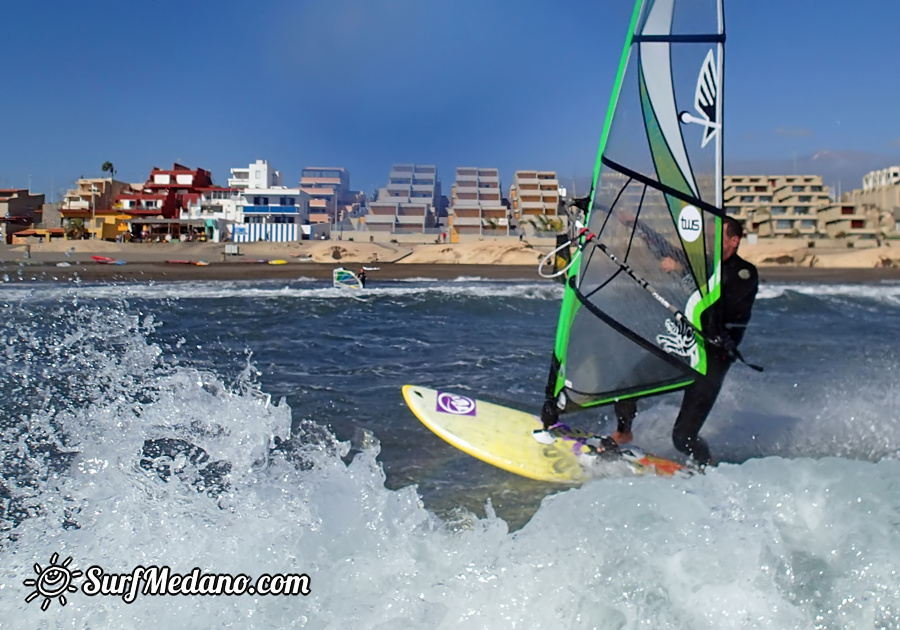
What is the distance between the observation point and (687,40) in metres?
3.32

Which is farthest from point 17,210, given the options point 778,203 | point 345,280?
point 778,203

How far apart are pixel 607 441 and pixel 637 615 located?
6.50ft

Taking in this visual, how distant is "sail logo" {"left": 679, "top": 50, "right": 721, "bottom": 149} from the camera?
3.35 metres

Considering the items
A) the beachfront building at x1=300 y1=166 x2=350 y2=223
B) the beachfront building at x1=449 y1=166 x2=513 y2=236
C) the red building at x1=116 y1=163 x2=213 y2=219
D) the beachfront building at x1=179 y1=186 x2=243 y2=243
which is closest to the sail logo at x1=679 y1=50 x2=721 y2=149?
the beachfront building at x1=179 y1=186 x2=243 y2=243

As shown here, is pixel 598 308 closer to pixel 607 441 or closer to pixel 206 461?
pixel 607 441

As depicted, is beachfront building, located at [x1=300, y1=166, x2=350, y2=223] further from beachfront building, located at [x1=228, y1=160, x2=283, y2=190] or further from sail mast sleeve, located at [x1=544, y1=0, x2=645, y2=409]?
sail mast sleeve, located at [x1=544, y1=0, x2=645, y2=409]

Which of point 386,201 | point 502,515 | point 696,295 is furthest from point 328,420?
point 386,201

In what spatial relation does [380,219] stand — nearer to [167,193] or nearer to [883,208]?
[167,193]

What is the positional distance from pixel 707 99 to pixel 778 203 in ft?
220

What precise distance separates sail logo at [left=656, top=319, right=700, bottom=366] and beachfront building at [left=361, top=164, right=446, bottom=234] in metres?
54.4

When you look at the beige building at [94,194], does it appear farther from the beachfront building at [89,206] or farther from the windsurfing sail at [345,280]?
the windsurfing sail at [345,280]

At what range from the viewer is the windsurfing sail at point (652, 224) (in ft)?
11.0

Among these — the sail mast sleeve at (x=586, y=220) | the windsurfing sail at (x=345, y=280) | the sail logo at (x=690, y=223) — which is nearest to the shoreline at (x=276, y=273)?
the windsurfing sail at (x=345, y=280)

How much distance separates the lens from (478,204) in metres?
70.9
